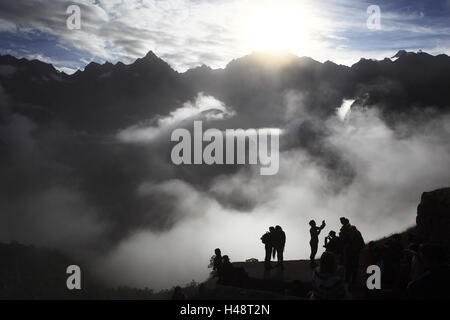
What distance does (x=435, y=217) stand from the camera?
83.7 feet

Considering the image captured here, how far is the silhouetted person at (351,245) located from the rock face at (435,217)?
33.8 feet

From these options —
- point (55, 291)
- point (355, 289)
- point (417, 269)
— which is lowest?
point (55, 291)

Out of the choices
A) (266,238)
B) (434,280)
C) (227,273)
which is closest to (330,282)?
(434,280)

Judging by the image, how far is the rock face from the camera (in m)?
23.6

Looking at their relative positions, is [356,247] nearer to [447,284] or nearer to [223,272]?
[223,272]

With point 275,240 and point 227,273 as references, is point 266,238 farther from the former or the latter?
point 227,273
